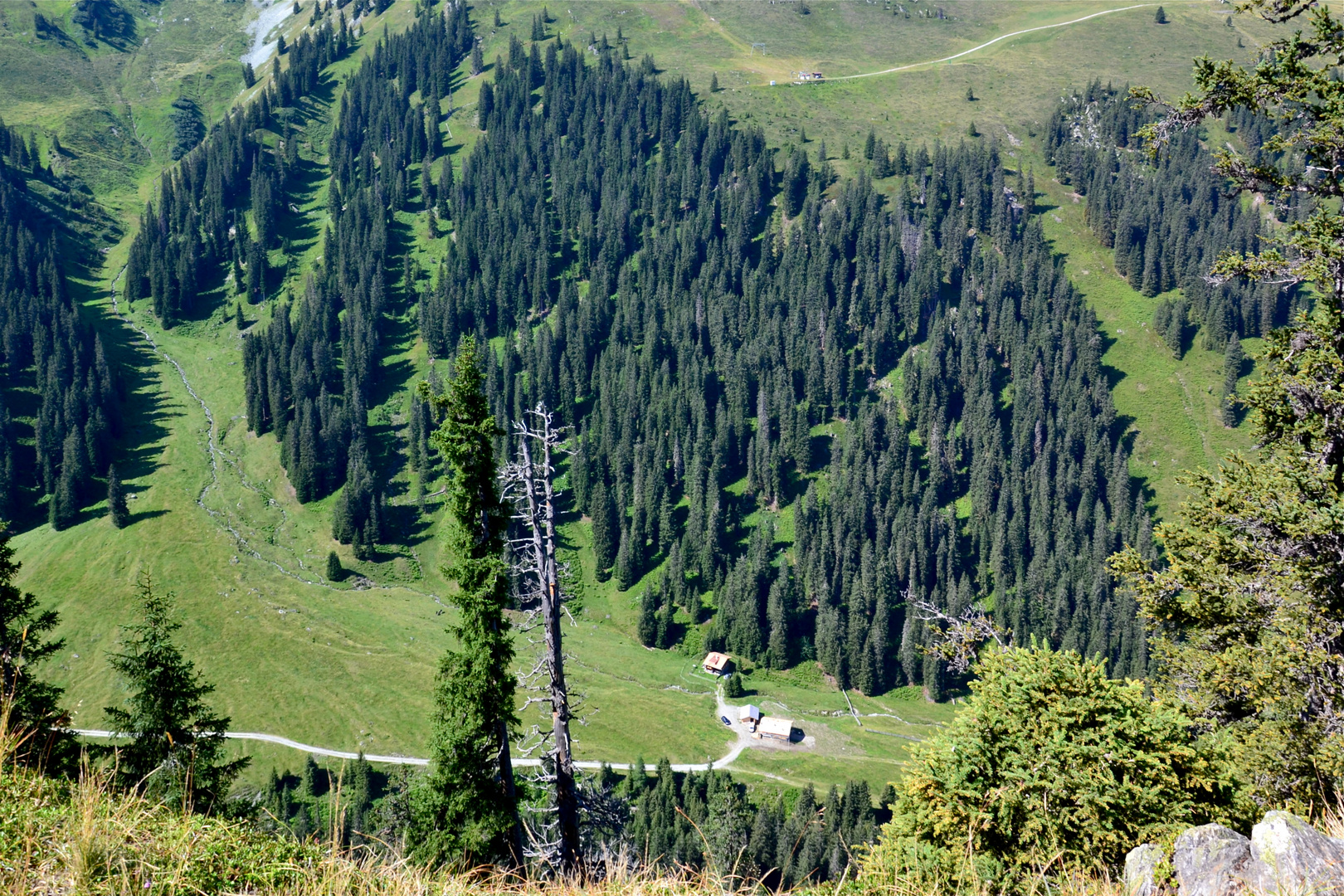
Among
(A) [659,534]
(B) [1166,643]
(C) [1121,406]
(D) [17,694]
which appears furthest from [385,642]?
(C) [1121,406]

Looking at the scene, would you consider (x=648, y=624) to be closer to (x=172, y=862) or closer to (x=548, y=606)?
(x=548, y=606)

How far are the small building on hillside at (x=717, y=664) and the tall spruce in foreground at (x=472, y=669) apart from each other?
119076mm

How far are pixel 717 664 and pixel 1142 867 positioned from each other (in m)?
131

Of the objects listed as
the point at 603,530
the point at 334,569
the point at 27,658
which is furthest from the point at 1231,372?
the point at 27,658

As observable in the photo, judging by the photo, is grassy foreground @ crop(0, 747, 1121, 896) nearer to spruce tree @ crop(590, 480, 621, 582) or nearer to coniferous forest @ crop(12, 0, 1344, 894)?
coniferous forest @ crop(12, 0, 1344, 894)

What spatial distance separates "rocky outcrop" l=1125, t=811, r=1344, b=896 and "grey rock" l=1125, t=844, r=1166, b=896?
11 mm

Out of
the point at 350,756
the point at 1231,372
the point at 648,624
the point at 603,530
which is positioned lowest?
the point at 648,624

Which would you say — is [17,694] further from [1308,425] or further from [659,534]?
[659,534]

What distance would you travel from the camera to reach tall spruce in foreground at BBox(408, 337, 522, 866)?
834 inches

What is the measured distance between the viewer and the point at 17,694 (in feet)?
70.4

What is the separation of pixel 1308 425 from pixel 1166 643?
5723mm

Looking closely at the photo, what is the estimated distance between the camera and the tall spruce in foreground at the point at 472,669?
21172 mm

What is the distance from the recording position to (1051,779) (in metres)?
13.4

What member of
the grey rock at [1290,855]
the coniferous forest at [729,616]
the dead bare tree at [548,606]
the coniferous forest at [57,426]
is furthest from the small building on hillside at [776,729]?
the coniferous forest at [57,426]
